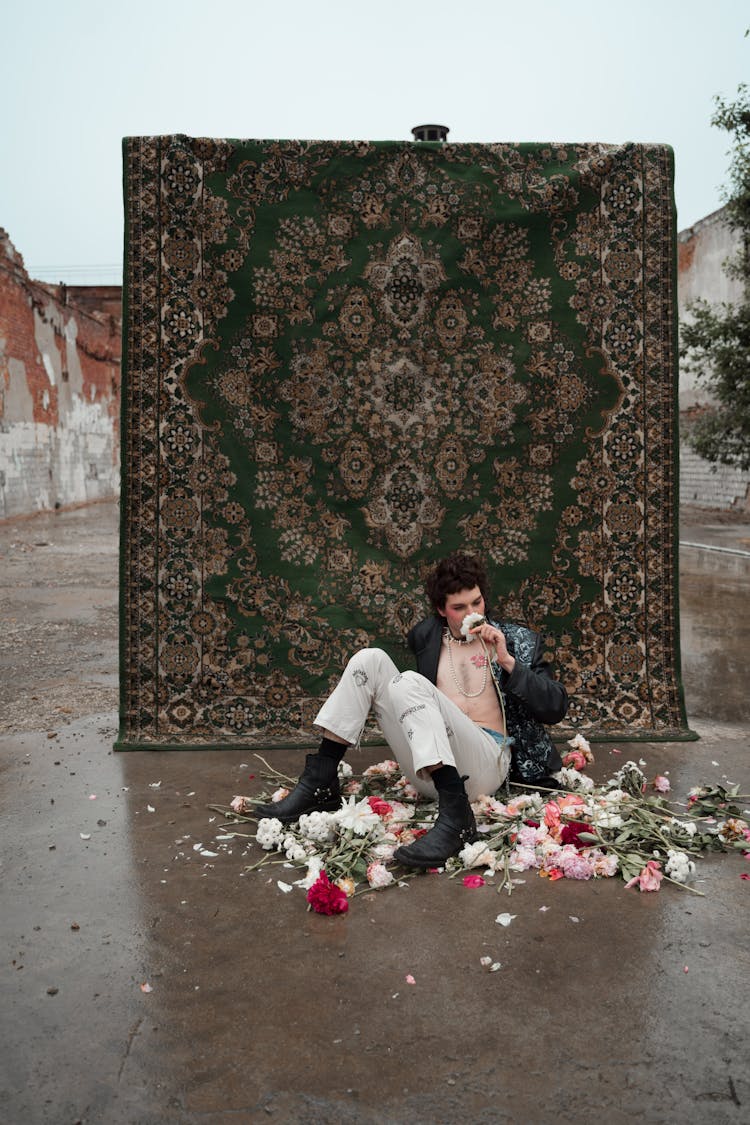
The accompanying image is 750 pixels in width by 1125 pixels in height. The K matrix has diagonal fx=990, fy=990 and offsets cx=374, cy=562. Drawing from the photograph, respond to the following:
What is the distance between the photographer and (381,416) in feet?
14.7

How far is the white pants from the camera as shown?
311cm

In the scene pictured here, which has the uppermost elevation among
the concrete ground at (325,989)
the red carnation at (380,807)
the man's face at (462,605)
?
the man's face at (462,605)

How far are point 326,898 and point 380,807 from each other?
0.68 meters

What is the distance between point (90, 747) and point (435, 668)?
1.67 m

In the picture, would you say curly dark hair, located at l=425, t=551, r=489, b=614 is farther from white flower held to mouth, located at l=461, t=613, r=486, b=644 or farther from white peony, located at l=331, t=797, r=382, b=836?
white peony, located at l=331, t=797, r=382, b=836

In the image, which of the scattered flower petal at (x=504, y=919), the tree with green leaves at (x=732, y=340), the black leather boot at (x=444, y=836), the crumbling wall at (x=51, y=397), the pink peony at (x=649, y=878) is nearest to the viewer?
the scattered flower petal at (x=504, y=919)

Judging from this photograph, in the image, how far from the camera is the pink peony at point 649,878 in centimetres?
288

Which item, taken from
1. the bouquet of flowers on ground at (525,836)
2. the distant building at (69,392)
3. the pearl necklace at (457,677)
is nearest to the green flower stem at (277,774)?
the bouquet of flowers on ground at (525,836)

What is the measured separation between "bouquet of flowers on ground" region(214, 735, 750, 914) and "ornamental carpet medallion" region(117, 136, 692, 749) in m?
0.96

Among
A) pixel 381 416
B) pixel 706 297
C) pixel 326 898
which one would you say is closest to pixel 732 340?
pixel 706 297

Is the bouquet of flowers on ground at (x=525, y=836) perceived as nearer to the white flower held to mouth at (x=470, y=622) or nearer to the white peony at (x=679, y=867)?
the white peony at (x=679, y=867)

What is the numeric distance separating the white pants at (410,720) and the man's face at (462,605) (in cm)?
33

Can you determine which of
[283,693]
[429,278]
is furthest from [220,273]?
[283,693]

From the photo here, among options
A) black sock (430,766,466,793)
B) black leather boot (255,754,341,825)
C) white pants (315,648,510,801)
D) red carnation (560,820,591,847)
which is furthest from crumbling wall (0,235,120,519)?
red carnation (560,820,591,847)
